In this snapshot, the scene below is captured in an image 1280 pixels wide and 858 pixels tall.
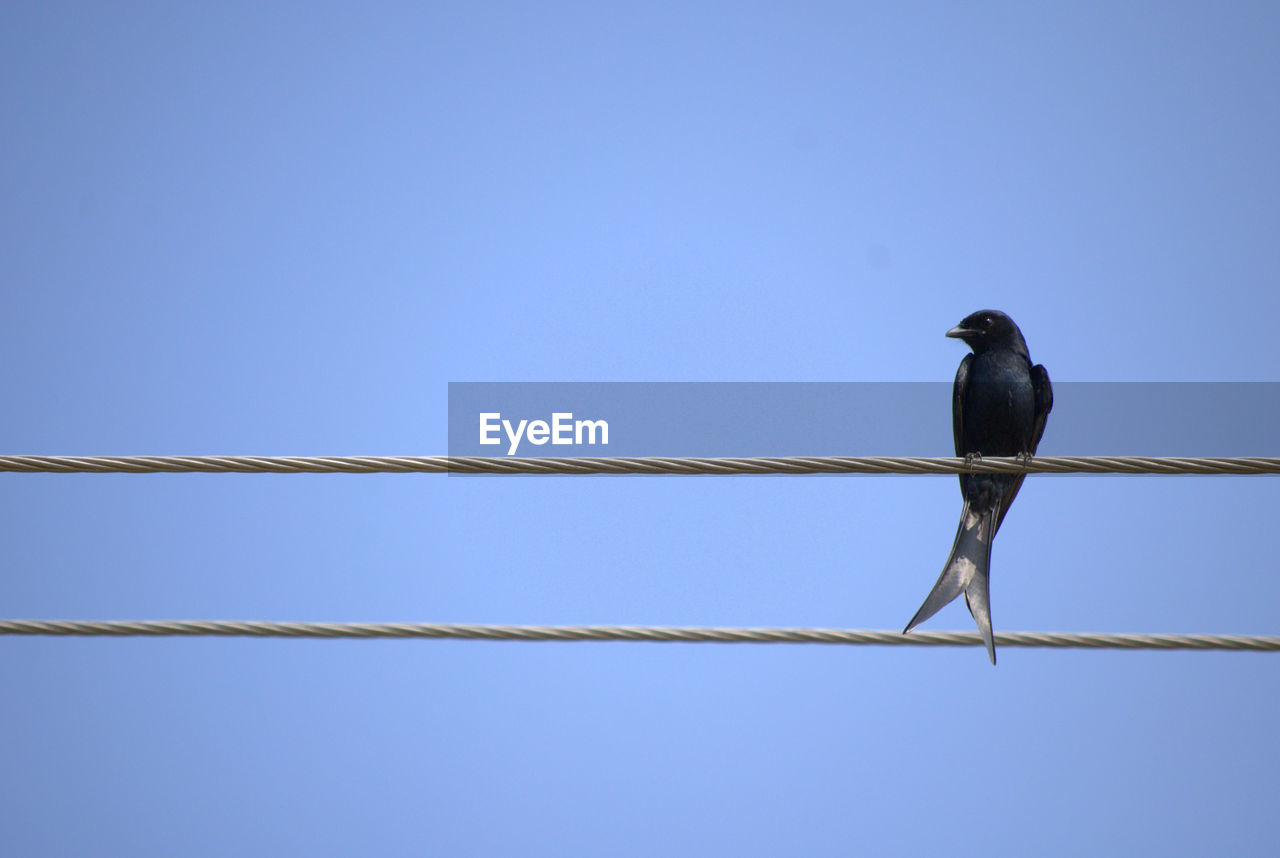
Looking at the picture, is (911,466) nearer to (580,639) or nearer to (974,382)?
(580,639)

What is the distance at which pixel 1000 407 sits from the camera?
3711 mm

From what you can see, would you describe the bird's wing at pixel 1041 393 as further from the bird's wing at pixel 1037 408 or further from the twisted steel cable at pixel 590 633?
the twisted steel cable at pixel 590 633

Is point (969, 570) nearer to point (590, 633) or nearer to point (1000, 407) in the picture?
point (1000, 407)

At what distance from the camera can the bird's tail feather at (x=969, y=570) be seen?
321cm

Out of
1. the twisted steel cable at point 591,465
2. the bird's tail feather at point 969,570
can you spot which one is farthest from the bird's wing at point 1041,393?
the twisted steel cable at point 591,465

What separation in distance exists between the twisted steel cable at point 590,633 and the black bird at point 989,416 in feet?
3.78

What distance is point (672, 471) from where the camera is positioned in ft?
7.05

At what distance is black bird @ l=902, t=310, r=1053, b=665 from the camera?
11.7 feet

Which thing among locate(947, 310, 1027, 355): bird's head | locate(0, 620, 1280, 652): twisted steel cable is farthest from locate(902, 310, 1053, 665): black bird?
locate(0, 620, 1280, 652): twisted steel cable

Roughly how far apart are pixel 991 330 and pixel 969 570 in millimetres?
920

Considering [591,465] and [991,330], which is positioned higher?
[991,330]

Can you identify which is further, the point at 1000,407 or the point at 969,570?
the point at 1000,407

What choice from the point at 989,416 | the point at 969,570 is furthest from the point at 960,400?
the point at 969,570

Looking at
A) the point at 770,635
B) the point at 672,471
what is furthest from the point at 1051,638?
the point at 672,471
